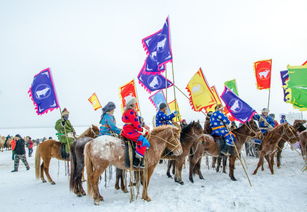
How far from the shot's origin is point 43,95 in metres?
8.32

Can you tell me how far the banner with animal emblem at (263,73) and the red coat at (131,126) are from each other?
8.13 m

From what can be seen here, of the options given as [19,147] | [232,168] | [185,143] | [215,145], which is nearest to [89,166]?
[185,143]

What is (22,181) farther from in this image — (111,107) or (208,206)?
(208,206)

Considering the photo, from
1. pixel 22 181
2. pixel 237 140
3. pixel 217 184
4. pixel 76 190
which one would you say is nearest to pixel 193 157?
pixel 217 184

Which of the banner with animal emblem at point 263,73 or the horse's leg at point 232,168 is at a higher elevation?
the banner with animal emblem at point 263,73

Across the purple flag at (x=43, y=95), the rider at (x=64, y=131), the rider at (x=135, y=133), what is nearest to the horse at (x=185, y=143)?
the rider at (x=135, y=133)

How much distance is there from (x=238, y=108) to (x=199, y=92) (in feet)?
5.20

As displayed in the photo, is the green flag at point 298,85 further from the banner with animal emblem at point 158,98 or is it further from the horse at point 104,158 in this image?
the banner with animal emblem at point 158,98

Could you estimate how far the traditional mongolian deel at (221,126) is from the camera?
785cm

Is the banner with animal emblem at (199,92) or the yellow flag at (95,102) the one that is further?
the yellow flag at (95,102)

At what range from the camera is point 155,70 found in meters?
9.19

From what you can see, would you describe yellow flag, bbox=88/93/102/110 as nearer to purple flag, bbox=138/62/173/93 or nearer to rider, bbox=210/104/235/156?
purple flag, bbox=138/62/173/93

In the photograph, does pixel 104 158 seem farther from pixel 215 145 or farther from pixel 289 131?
pixel 289 131

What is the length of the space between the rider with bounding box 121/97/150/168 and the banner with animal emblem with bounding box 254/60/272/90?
26.4 ft
